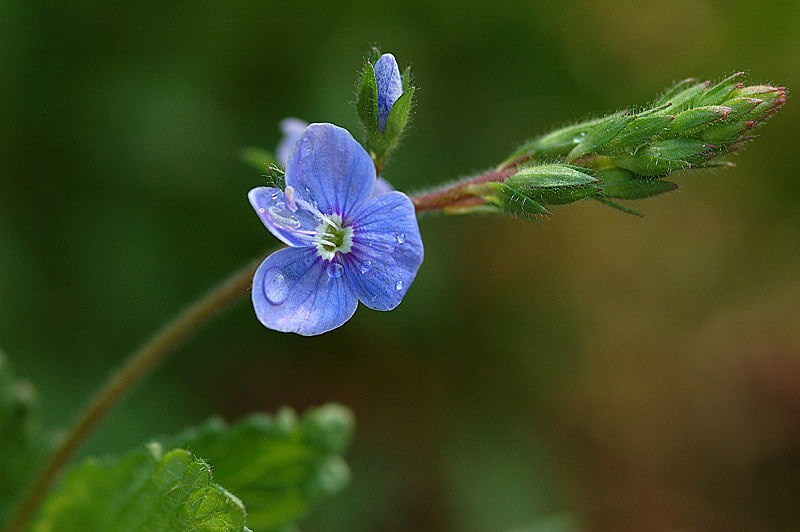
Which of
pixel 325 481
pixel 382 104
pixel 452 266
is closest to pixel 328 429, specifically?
pixel 325 481

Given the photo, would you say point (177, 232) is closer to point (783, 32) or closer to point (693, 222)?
point (693, 222)

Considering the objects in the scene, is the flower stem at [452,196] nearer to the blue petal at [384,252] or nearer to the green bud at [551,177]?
the green bud at [551,177]

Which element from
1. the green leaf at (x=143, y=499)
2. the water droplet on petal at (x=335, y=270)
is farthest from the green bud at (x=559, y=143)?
the green leaf at (x=143, y=499)

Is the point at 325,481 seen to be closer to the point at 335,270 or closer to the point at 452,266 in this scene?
the point at 335,270

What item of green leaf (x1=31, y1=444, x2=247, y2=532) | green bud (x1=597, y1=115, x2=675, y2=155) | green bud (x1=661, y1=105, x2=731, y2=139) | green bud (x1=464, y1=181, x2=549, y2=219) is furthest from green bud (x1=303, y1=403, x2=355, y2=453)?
green bud (x1=661, y1=105, x2=731, y2=139)

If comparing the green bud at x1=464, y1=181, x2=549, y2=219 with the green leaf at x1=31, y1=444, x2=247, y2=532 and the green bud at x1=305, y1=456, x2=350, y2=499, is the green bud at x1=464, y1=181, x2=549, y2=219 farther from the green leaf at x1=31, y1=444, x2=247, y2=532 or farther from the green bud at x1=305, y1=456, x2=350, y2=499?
the green bud at x1=305, y1=456, x2=350, y2=499
